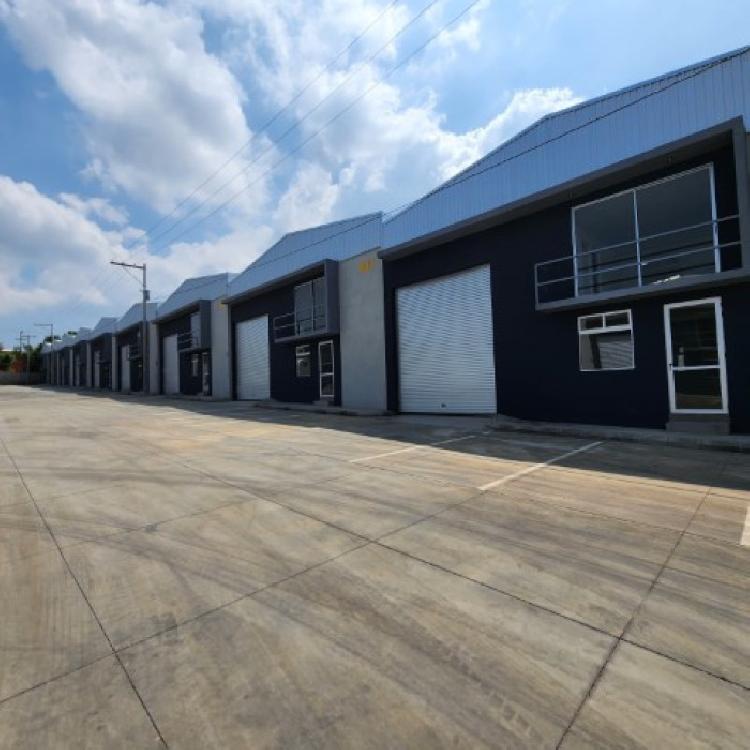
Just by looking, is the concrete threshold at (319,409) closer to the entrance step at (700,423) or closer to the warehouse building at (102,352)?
the entrance step at (700,423)

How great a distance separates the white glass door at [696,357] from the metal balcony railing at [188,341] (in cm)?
2642

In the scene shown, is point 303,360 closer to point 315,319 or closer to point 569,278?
point 315,319

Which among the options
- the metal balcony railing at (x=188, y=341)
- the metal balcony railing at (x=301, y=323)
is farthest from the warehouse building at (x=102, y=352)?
the metal balcony railing at (x=301, y=323)

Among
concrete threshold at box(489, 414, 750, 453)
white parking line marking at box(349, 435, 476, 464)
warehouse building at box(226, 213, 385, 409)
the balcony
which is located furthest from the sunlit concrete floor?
the balcony

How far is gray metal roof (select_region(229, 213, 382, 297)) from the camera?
59.1ft

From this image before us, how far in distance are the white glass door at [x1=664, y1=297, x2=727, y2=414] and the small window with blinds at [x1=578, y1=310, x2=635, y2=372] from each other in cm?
87

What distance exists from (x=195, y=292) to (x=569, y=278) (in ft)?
86.5

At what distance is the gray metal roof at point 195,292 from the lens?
91.4 ft

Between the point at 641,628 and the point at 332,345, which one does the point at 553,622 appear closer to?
the point at 641,628

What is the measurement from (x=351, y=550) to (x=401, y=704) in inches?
71.4

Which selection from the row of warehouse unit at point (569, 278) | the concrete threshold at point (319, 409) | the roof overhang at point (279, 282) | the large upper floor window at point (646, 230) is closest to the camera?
the row of warehouse unit at point (569, 278)

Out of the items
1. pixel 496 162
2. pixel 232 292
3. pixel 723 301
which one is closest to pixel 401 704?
pixel 723 301

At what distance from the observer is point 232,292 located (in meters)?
26.5

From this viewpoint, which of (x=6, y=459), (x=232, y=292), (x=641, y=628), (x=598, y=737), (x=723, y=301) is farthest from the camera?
(x=232, y=292)
